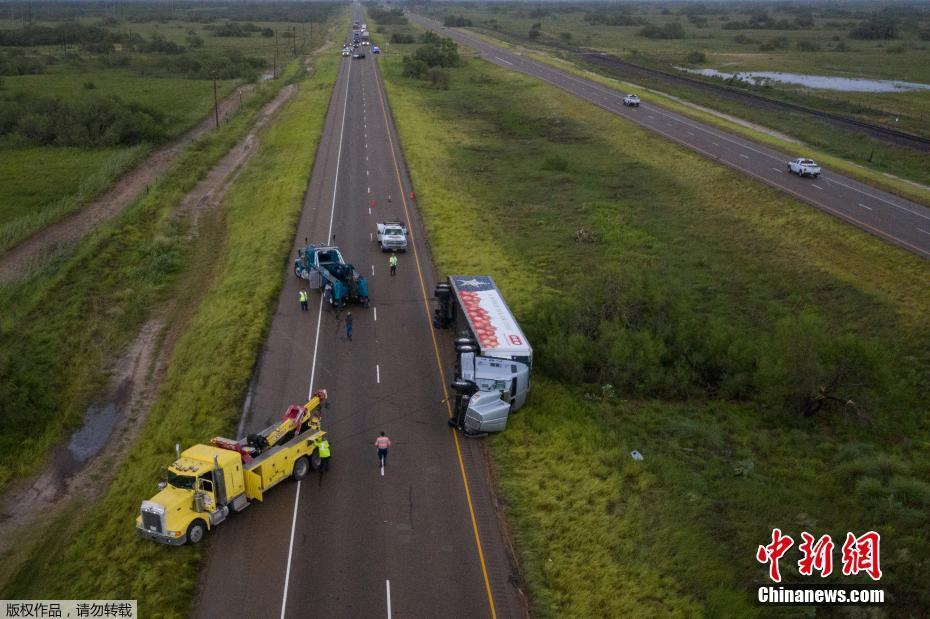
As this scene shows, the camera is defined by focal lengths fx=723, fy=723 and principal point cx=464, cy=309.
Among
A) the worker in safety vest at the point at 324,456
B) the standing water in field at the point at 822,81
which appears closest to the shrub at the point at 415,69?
the standing water in field at the point at 822,81

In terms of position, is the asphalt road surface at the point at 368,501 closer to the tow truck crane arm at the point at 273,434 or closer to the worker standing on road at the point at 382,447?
the worker standing on road at the point at 382,447

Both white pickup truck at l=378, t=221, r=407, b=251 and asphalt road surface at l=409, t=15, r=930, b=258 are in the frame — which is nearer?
white pickup truck at l=378, t=221, r=407, b=251

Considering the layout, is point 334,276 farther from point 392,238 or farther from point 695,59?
point 695,59

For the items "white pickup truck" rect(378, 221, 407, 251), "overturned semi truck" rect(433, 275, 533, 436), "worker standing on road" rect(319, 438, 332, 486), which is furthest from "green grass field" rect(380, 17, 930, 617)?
"worker standing on road" rect(319, 438, 332, 486)

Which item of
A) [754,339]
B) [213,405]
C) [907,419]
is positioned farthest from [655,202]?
[213,405]

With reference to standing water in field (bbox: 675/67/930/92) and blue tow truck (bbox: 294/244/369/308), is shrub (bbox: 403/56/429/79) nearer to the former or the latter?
standing water in field (bbox: 675/67/930/92)

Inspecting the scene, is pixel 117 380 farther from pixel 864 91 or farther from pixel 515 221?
pixel 864 91

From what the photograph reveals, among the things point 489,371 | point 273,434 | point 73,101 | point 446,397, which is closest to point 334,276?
point 446,397
